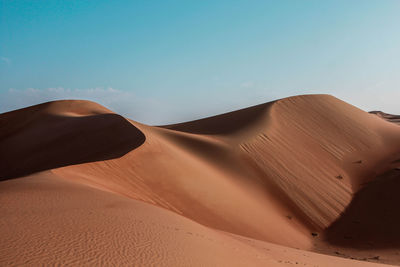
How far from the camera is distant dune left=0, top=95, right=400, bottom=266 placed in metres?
4.14

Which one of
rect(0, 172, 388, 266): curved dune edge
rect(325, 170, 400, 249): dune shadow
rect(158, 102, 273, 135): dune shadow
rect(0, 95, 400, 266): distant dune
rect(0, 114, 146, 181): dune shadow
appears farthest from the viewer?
rect(158, 102, 273, 135): dune shadow

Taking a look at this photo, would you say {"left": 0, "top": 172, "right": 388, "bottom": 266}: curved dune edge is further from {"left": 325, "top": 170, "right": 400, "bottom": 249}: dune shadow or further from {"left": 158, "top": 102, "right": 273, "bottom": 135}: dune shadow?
{"left": 158, "top": 102, "right": 273, "bottom": 135}: dune shadow

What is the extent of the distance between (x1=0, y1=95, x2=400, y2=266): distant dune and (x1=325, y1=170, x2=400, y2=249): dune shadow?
0.06 meters

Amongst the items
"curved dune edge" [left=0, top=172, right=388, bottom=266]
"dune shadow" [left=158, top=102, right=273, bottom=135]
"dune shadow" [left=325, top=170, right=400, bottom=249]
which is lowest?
"dune shadow" [left=325, top=170, right=400, bottom=249]

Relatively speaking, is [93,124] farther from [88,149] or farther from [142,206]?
[142,206]

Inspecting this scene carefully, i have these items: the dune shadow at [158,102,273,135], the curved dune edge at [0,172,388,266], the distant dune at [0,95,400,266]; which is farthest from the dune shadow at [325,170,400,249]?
the dune shadow at [158,102,273,135]

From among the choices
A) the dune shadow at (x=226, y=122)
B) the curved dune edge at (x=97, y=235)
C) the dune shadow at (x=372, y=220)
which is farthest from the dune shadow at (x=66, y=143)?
the dune shadow at (x=372, y=220)

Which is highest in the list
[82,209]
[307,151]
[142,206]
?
[82,209]

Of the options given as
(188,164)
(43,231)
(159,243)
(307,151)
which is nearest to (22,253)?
(43,231)

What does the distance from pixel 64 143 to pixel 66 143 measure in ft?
0.58

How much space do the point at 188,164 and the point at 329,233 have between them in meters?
5.68

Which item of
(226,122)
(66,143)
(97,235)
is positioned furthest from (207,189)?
(226,122)

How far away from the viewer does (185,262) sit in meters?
3.83

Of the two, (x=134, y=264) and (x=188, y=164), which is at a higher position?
(x=134, y=264)
